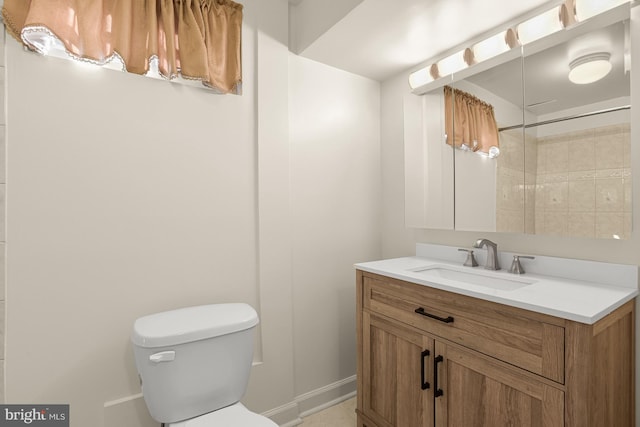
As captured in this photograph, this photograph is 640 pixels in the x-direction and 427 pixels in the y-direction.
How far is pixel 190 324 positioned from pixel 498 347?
3.87 ft

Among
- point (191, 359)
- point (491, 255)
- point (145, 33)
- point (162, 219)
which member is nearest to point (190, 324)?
point (191, 359)

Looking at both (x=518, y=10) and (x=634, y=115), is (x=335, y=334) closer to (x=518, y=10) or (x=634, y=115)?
(x=634, y=115)

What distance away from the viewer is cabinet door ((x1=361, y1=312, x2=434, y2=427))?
1429mm

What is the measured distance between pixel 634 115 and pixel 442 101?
89 cm

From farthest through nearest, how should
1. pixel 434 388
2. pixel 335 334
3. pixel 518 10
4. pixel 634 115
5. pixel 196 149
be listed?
pixel 335 334 < pixel 196 149 < pixel 518 10 < pixel 434 388 < pixel 634 115

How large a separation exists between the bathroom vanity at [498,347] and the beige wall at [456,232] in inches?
2.4

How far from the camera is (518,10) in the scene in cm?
155

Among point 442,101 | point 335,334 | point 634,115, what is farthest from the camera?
point 335,334

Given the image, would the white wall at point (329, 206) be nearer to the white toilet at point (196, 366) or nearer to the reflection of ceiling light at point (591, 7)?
the white toilet at point (196, 366)

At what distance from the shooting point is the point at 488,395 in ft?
3.96

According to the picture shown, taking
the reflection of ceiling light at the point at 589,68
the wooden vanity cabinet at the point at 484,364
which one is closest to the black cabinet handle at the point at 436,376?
the wooden vanity cabinet at the point at 484,364

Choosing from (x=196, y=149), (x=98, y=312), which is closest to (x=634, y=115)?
(x=196, y=149)

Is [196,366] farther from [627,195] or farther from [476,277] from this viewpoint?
[627,195]

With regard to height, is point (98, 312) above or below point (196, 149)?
below
